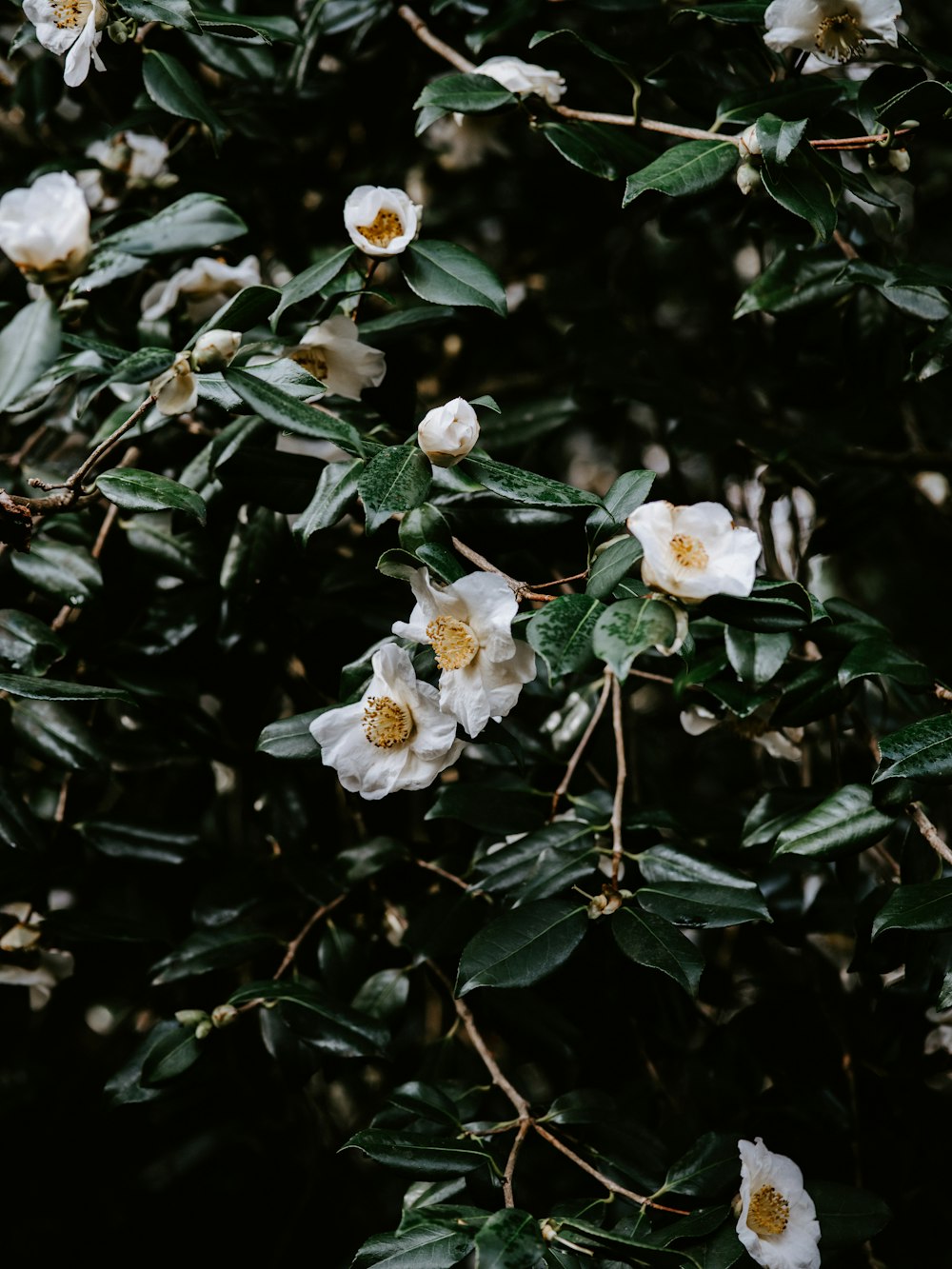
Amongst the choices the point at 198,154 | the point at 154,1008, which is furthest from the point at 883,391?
the point at 154,1008

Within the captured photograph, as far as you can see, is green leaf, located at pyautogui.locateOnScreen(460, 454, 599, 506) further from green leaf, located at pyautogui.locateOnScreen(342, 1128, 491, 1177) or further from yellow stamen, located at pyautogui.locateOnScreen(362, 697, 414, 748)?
green leaf, located at pyautogui.locateOnScreen(342, 1128, 491, 1177)

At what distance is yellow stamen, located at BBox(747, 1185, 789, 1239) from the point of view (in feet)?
2.66

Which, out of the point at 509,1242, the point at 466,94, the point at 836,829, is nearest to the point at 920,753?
the point at 836,829

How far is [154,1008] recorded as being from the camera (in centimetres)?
139

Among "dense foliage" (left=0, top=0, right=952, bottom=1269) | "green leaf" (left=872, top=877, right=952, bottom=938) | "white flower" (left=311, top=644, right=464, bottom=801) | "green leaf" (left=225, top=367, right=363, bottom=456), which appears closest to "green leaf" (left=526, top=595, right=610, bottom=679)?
"dense foliage" (left=0, top=0, right=952, bottom=1269)

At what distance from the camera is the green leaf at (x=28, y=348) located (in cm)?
79

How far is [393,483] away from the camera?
77 centimetres

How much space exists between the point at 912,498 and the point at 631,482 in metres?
1.08

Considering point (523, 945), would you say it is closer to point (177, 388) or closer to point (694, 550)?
point (694, 550)

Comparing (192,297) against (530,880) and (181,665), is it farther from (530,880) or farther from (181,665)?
(530,880)

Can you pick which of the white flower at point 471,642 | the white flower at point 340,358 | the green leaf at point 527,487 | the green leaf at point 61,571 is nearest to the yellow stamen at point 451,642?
the white flower at point 471,642

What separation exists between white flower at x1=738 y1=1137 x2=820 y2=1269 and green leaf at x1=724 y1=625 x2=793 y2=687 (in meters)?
0.37

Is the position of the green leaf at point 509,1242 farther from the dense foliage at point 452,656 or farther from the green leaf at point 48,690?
the green leaf at point 48,690

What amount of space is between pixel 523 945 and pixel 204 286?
77 cm
